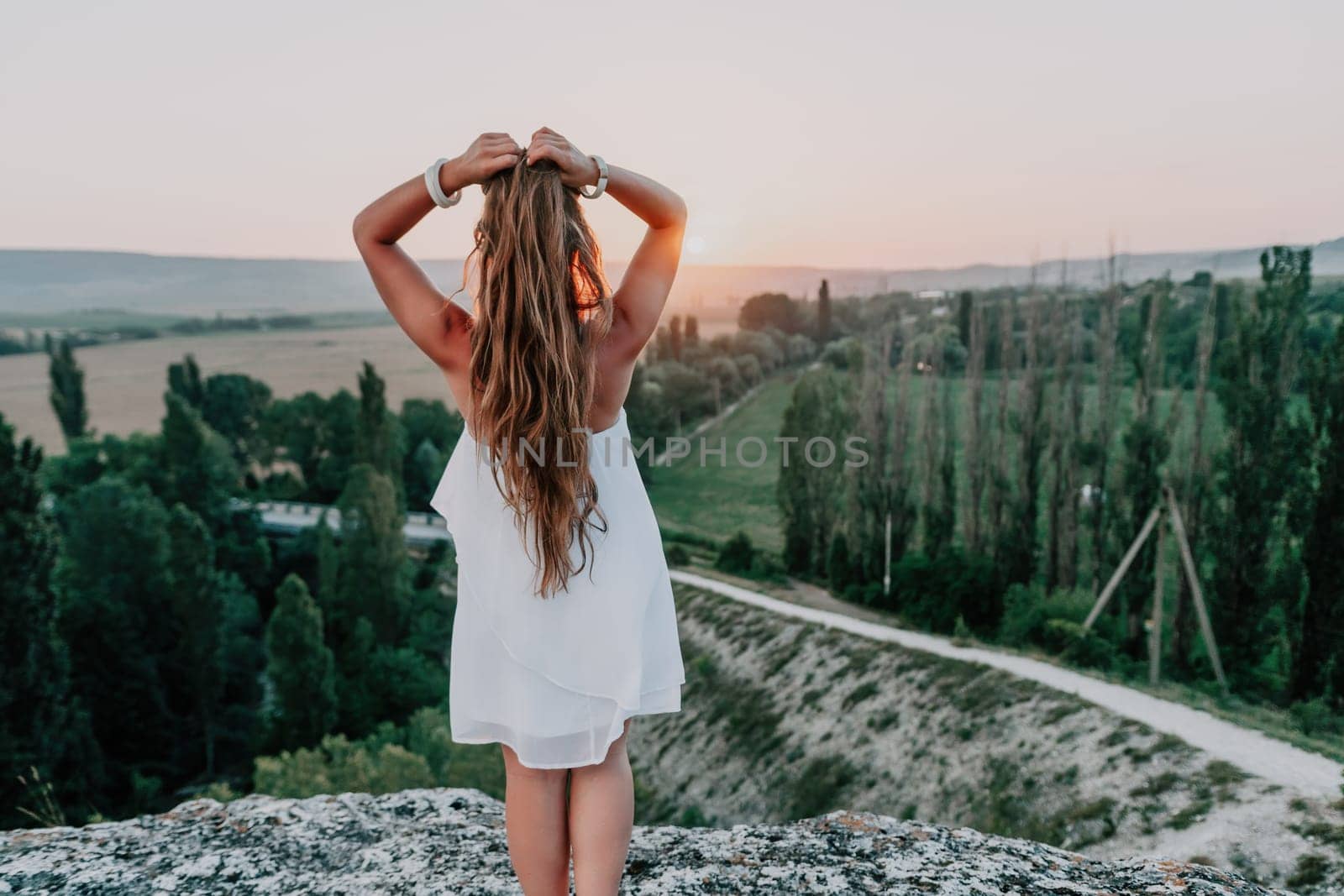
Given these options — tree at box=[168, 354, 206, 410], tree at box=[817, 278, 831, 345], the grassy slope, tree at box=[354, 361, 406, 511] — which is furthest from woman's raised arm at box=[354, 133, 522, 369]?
tree at box=[168, 354, 206, 410]

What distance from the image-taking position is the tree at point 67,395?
4153 centimetres

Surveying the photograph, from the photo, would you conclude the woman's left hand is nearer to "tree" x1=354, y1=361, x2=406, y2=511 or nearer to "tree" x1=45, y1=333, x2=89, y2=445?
"tree" x1=354, y1=361, x2=406, y2=511

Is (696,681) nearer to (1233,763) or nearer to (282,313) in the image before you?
(1233,763)

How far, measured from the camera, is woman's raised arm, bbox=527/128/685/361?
6.14 ft

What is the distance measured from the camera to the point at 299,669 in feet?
65.1

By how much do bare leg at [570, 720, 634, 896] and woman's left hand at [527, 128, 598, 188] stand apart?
1.17m

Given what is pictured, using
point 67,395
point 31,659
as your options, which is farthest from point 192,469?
point 31,659

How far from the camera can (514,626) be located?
1.93 m

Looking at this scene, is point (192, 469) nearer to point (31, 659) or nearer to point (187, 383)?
point (187, 383)

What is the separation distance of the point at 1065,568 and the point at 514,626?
21.8 meters

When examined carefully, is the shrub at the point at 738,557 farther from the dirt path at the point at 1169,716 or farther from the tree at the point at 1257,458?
the tree at the point at 1257,458

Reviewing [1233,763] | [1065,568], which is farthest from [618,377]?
[1065,568]

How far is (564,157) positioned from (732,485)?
33206mm

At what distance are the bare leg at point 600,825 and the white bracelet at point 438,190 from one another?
1.19 m
